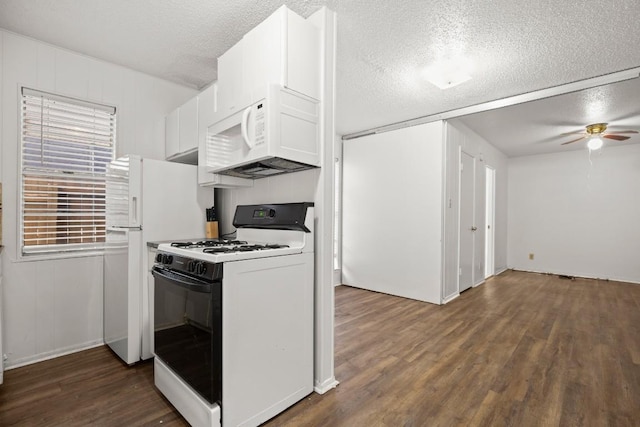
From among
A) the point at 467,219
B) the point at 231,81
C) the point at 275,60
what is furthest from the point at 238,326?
the point at 467,219

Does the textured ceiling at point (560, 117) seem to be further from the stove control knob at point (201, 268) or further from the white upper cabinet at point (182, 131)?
the stove control knob at point (201, 268)

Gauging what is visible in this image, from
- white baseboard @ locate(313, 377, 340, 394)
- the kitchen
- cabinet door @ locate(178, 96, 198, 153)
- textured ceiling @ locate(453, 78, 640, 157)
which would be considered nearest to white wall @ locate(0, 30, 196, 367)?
the kitchen

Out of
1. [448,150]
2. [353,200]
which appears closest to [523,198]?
[448,150]

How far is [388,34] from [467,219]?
326 centimetres

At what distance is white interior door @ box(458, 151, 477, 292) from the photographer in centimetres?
441

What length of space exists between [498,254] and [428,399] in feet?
16.6

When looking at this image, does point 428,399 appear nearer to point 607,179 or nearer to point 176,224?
point 176,224

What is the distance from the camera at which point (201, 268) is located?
1.52 meters

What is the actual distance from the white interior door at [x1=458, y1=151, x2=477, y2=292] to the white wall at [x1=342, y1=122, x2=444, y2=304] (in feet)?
2.38

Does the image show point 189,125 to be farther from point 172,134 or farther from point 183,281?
point 183,281

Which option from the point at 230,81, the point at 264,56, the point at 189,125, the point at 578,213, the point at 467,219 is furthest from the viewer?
the point at 578,213

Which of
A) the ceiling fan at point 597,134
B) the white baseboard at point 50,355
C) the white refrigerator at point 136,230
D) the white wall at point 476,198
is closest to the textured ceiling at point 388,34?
the white refrigerator at point 136,230

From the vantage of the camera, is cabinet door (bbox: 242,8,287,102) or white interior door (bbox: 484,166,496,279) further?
white interior door (bbox: 484,166,496,279)

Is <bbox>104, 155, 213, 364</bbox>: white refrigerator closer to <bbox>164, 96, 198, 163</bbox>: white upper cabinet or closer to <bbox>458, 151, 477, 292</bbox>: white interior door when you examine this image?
<bbox>164, 96, 198, 163</bbox>: white upper cabinet
